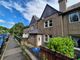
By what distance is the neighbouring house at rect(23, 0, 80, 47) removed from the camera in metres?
16.1

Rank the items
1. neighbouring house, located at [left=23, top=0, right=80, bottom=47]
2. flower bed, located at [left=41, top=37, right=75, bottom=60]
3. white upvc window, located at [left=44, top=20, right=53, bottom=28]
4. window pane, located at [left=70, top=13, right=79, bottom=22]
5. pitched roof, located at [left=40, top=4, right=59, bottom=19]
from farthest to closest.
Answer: white upvc window, located at [left=44, top=20, right=53, bottom=28]
pitched roof, located at [left=40, top=4, right=59, bottom=19]
neighbouring house, located at [left=23, top=0, right=80, bottom=47]
window pane, located at [left=70, top=13, right=79, bottom=22]
flower bed, located at [left=41, top=37, right=75, bottom=60]

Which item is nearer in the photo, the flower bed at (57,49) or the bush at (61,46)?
the flower bed at (57,49)

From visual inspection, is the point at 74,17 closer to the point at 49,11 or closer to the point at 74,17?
the point at 74,17

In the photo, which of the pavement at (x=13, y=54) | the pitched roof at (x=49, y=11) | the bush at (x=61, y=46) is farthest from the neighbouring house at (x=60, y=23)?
the pavement at (x=13, y=54)

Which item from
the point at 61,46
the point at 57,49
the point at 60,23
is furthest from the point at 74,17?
the point at 57,49

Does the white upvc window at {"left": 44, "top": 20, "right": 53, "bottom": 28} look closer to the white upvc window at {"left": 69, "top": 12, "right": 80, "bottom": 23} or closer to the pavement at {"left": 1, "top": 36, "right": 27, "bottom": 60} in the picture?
the white upvc window at {"left": 69, "top": 12, "right": 80, "bottom": 23}

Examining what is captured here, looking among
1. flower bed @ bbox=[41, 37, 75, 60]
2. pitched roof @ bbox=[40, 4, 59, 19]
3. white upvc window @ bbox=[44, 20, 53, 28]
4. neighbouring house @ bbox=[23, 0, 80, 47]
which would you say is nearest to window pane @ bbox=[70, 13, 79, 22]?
neighbouring house @ bbox=[23, 0, 80, 47]

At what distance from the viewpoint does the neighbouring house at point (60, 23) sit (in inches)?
634

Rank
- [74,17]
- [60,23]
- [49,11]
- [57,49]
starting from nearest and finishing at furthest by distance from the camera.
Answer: [57,49] → [74,17] → [60,23] → [49,11]

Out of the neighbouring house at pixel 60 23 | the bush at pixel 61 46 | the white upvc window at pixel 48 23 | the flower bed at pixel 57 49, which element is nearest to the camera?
the flower bed at pixel 57 49

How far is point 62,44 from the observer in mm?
8969

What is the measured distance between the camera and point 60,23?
1917cm

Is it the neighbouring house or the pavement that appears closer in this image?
the pavement

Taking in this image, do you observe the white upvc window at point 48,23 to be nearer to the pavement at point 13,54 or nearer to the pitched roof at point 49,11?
the pitched roof at point 49,11
